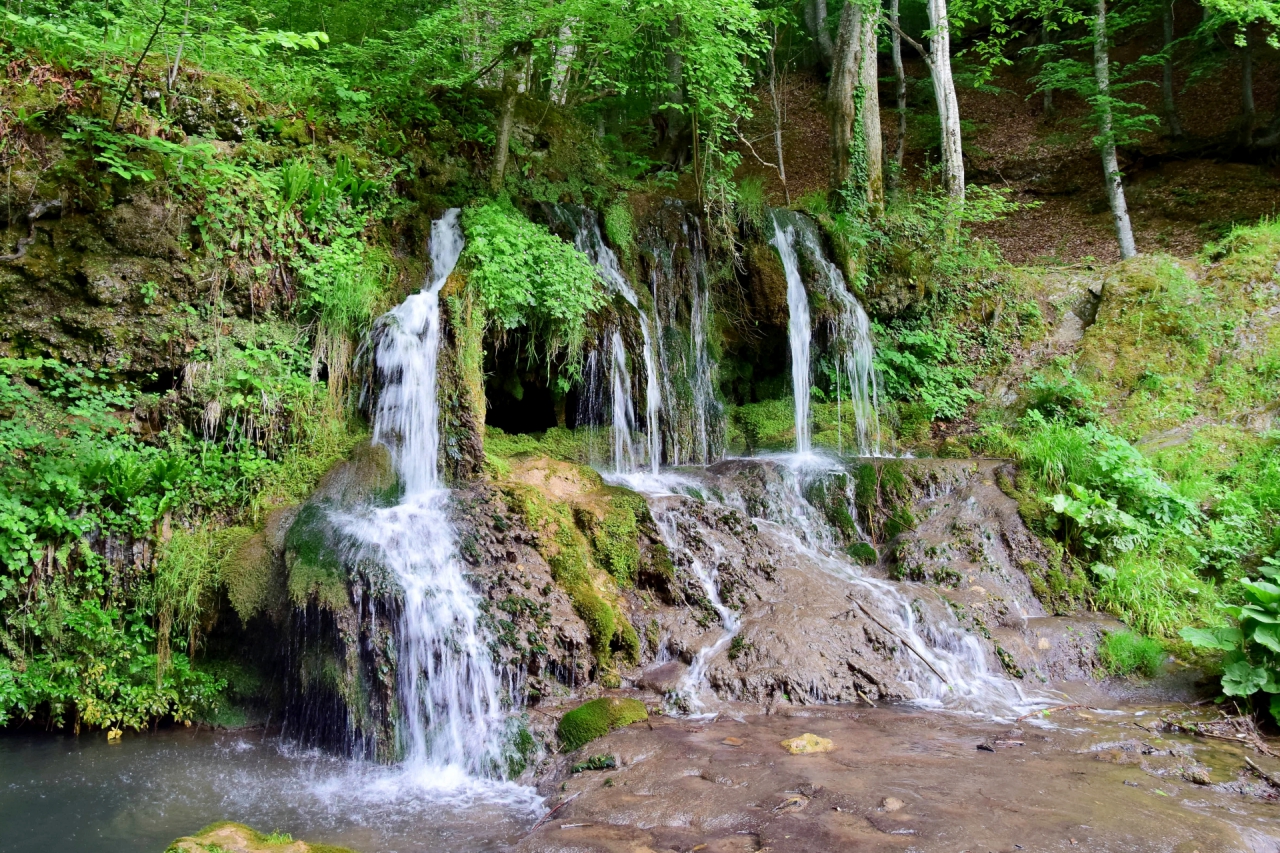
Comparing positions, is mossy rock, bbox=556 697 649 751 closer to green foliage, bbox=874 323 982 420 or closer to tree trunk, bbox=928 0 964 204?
green foliage, bbox=874 323 982 420

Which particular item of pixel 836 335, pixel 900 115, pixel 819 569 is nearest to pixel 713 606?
pixel 819 569

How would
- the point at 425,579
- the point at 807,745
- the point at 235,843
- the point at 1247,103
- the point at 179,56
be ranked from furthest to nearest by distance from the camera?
1. the point at 1247,103
2. the point at 179,56
3. the point at 425,579
4. the point at 807,745
5. the point at 235,843

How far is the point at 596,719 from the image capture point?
16.3 ft

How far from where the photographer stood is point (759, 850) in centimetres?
337

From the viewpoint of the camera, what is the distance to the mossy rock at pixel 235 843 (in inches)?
115

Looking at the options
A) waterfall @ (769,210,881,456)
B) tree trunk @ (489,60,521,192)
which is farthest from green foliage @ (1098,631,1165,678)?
tree trunk @ (489,60,521,192)

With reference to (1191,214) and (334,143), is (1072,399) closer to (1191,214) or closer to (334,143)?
(1191,214)

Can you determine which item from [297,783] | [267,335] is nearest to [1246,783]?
[297,783]

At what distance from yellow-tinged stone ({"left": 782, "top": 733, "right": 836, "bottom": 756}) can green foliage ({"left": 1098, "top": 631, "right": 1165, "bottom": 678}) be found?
2.86 meters

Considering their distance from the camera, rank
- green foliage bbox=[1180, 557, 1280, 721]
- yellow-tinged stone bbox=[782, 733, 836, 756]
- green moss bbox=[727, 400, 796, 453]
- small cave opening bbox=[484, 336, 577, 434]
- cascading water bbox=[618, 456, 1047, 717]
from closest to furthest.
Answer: yellow-tinged stone bbox=[782, 733, 836, 756] < green foliage bbox=[1180, 557, 1280, 721] < cascading water bbox=[618, 456, 1047, 717] < small cave opening bbox=[484, 336, 577, 434] < green moss bbox=[727, 400, 796, 453]

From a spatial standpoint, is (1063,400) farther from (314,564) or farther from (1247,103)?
(1247,103)

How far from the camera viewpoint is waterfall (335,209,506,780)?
5.04m

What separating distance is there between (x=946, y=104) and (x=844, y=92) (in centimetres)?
192

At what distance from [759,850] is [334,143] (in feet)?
25.5
